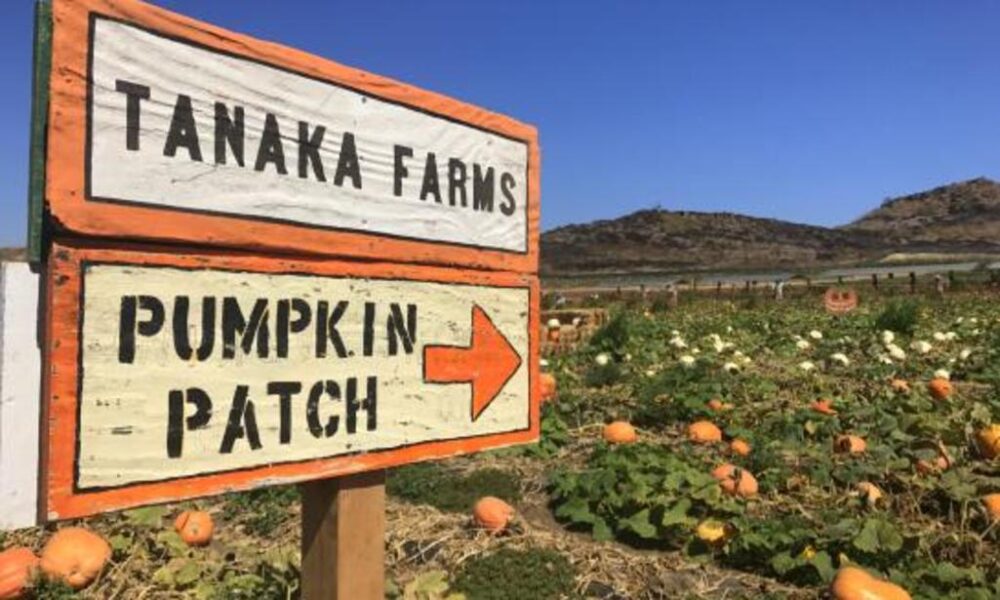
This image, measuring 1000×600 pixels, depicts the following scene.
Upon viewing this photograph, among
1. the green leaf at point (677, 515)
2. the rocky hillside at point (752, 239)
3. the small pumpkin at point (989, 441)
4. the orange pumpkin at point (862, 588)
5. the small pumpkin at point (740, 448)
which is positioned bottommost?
the orange pumpkin at point (862, 588)

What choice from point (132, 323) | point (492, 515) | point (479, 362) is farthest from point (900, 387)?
point (132, 323)

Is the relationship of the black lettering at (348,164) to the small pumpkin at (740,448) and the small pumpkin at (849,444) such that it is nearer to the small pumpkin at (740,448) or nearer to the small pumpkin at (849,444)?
the small pumpkin at (740,448)

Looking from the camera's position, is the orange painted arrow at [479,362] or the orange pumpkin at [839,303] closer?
the orange painted arrow at [479,362]

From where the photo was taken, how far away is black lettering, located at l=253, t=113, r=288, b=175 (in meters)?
1.80

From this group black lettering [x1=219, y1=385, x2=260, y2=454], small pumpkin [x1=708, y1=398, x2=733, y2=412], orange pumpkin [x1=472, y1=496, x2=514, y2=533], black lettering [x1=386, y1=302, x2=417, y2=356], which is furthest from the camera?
small pumpkin [x1=708, y1=398, x2=733, y2=412]

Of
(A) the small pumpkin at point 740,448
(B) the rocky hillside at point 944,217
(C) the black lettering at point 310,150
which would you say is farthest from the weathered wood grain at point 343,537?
(B) the rocky hillside at point 944,217

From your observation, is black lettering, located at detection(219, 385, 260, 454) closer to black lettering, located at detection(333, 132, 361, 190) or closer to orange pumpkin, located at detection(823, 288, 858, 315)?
black lettering, located at detection(333, 132, 361, 190)

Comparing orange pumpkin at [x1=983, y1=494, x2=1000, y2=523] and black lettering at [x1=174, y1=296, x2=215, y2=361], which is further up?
black lettering at [x1=174, y1=296, x2=215, y2=361]

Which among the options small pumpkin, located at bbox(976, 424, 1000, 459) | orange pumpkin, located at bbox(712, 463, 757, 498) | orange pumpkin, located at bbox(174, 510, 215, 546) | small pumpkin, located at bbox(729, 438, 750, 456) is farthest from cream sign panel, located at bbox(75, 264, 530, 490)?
small pumpkin, located at bbox(976, 424, 1000, 459)

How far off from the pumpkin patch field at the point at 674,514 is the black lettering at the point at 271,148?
196 centimetres

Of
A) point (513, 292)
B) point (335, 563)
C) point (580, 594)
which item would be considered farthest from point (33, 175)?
point (580, 594)

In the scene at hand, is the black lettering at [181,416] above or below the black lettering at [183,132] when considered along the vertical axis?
below

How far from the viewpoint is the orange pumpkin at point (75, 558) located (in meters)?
3.41

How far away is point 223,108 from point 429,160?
1.90 feet
